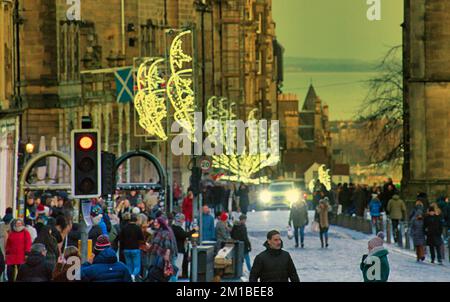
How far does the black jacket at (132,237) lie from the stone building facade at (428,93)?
2979cm

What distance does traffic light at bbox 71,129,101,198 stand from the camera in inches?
870

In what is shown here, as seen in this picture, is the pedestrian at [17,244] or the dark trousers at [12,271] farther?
the dark trousers at [12,271]

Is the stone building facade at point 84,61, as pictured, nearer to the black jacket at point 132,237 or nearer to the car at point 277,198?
the car at point 277,198

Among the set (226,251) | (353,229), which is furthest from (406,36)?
(226,251)

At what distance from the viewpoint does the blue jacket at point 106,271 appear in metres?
21.4

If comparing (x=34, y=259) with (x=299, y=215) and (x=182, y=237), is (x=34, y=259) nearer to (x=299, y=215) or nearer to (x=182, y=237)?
(x=182, y=237)

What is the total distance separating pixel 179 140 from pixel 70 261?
181 ft

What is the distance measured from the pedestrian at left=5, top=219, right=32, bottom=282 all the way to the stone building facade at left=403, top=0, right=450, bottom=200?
31904mm

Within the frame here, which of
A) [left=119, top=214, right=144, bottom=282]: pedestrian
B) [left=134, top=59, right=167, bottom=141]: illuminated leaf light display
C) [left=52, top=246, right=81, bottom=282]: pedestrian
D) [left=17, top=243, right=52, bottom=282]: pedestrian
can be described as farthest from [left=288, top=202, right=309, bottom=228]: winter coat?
[left=17, top=243, right=52, bottom=282]: pedestrian

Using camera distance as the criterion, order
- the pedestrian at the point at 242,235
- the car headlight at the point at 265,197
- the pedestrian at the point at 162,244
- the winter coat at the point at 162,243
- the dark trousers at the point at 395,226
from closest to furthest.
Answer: the pedestrian at the point at 162,244, the winter coat at the point at 162,243, the pedestrian at the point at 242,235, the dark trousers at the point at 395,226, the car headlight at the point at 265,197

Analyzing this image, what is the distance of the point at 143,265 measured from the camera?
32.3 m

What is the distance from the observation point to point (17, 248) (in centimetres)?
3094

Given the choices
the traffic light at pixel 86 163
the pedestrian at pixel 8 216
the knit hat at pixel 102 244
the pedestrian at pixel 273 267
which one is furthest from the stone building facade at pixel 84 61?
the pedestrian at pixel 273 267

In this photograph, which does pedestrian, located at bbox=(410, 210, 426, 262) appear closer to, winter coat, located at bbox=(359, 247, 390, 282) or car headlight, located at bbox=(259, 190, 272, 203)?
winter coat, located at bbox=(359, 247, 390, 282)
